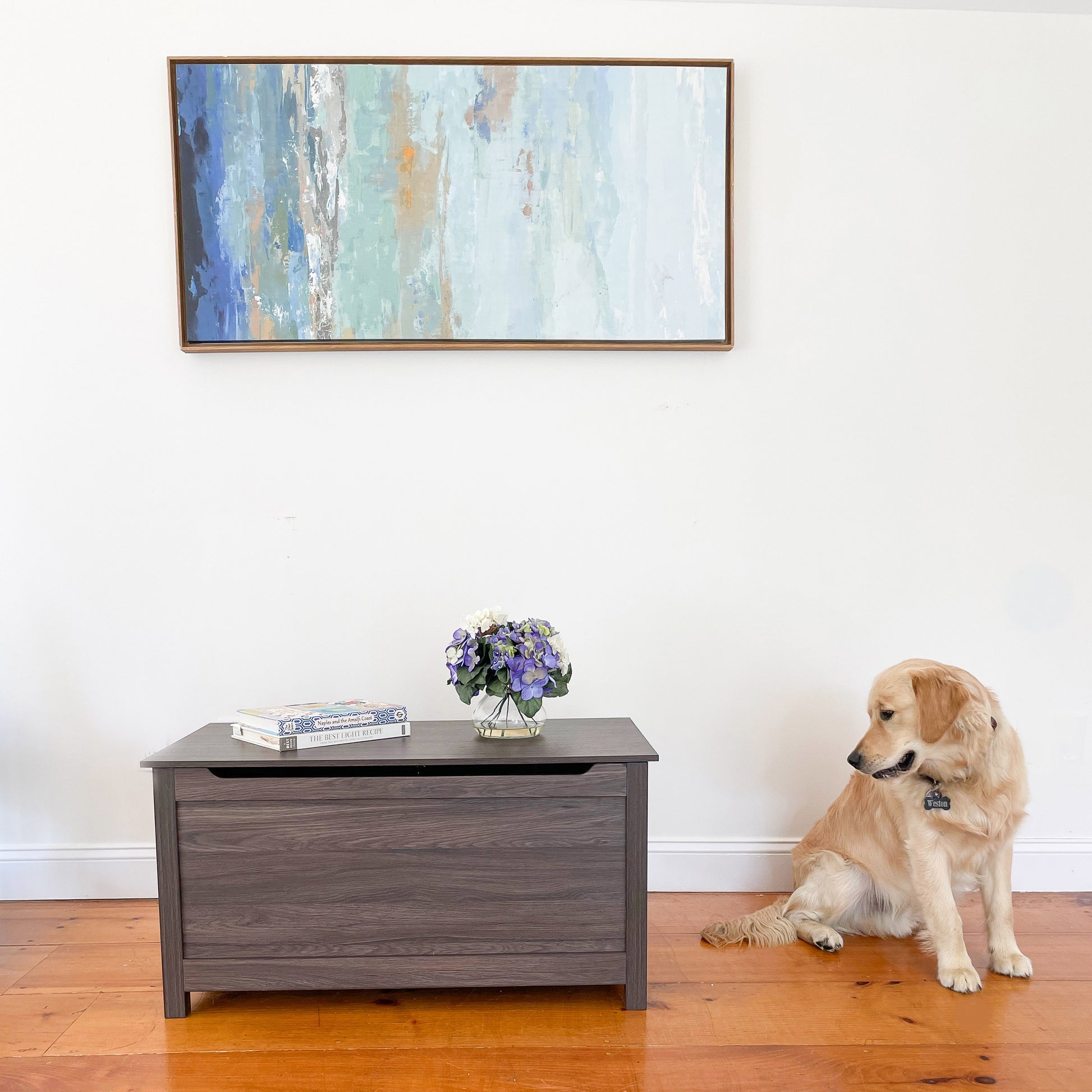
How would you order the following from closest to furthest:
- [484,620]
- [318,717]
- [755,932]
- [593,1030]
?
[593,1030] < [318,717] < [484,620] < [755,932]

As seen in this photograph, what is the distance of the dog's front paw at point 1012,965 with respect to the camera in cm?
176

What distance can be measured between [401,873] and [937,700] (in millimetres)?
1112

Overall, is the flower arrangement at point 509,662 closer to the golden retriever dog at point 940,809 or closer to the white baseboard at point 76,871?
the golden retriever dog at point 940,809

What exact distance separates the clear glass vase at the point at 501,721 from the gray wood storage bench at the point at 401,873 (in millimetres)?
163

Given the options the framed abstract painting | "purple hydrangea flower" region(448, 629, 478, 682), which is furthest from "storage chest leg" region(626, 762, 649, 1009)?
the framed abstract painting

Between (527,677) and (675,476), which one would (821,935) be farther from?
(675,476)

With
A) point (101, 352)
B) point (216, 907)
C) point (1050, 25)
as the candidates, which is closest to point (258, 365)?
point (101, 352)

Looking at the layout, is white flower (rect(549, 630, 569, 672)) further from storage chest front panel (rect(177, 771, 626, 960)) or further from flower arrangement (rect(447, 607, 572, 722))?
storage chest front panel (rect(177, 771, 626, 960))

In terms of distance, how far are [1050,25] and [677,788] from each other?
A: 2182 mm

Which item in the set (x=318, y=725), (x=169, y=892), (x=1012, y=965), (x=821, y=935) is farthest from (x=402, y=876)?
(x=1012, y=965)

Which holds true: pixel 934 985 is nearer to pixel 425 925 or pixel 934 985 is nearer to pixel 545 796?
pixel 545 796

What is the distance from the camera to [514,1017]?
162 cm

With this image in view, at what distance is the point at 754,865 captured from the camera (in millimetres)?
2217

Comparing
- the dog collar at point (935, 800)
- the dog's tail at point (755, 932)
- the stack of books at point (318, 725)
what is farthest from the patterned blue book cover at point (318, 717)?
the dog collar at point (935, 800)
